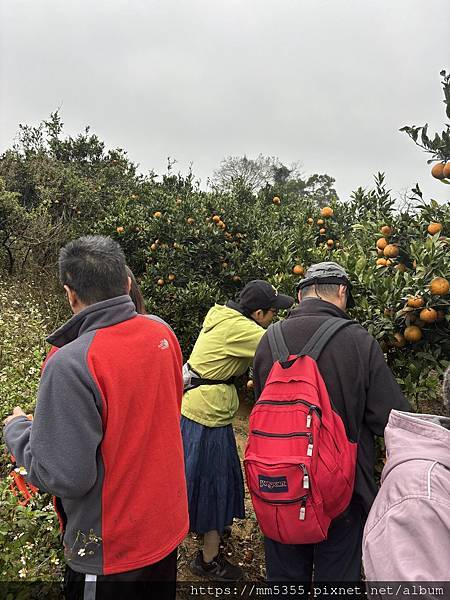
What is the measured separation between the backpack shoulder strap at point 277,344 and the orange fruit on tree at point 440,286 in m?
0.71

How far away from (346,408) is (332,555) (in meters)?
0.60

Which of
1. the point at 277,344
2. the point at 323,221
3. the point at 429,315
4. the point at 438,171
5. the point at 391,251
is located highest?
the point at 323,221

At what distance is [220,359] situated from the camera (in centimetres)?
254

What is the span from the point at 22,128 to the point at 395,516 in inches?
439

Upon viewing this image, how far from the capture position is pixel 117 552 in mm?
1480

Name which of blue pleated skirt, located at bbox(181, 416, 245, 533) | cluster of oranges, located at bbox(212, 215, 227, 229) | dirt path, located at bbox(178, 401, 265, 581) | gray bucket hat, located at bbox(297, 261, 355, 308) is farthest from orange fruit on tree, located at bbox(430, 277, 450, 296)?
cluster of oranges, located at bbox(212, 215, 227, 229)

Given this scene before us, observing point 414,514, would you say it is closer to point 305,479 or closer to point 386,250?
point 305,479

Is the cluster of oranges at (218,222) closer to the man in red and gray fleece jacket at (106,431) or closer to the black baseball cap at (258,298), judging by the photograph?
the black baseball cap at (258,298)

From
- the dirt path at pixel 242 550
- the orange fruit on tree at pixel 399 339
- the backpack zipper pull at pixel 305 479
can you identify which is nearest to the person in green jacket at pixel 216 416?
the dirt path at pixel 242 550

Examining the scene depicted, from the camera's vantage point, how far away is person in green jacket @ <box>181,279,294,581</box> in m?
2.55

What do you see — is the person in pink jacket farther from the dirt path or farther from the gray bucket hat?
the dirt path

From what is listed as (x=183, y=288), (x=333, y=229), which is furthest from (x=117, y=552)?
(x=333, y=229)

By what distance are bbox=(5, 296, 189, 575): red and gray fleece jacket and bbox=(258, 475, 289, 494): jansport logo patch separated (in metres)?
0.31

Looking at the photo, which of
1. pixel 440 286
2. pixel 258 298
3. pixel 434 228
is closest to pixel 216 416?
pixel 258 298
